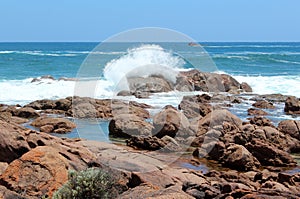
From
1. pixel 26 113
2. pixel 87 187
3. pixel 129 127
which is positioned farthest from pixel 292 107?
pixel 87 187

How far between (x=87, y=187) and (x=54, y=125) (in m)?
9.94

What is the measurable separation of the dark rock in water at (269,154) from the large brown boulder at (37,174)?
654cm

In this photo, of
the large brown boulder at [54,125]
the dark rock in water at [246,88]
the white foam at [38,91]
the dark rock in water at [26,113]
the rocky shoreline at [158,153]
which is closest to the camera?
the rocky shoreline at [158,153]

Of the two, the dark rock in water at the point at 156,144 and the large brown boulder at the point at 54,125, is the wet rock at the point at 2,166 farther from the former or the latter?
the large brown boulder at the point at 54,125

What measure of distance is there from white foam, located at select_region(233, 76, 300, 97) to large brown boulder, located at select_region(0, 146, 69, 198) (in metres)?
25.8

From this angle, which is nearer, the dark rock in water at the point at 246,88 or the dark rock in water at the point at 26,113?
the dark rock in water at the point at 26,113

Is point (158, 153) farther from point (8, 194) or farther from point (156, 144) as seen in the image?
point (8, 194)

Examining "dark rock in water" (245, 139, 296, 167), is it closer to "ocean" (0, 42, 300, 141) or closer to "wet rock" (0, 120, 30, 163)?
"ocean" (0, 42, 300, 141)

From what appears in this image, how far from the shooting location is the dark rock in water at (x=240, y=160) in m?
11.8

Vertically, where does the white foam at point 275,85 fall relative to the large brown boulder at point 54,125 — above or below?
above

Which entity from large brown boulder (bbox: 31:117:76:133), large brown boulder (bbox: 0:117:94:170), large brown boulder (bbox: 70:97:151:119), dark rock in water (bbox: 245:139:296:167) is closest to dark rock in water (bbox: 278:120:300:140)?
dark rock in water (bbox: 245:139:296:167)

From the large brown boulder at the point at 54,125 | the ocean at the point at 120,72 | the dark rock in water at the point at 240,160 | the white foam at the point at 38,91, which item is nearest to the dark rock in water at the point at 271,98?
the ocean at the point at 120,72

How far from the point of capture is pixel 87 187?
6.68 meters

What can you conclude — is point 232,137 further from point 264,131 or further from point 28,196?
point 28,196
